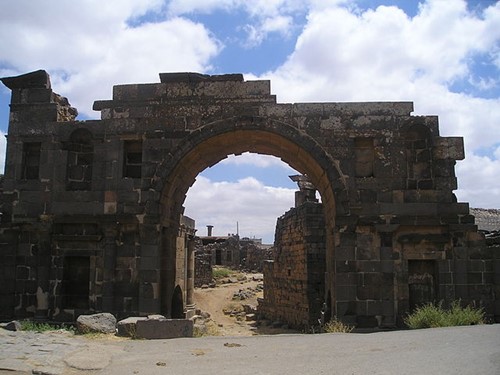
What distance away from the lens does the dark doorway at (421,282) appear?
11258 mm

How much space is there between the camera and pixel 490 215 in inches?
733

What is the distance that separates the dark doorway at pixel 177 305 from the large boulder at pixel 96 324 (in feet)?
13.8

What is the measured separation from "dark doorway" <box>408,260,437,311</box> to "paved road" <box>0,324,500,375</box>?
2.78 meters

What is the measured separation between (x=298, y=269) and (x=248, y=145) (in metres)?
6.31

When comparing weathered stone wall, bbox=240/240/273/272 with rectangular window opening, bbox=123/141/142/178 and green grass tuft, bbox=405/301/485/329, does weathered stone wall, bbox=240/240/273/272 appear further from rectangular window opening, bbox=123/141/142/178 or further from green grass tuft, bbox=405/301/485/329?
green grass tuft, bbox=405/301/485/329

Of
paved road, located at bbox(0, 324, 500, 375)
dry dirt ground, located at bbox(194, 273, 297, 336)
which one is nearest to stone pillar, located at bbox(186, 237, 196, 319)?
dry dirt ground, located at bbox(194, 273, 297, 336)

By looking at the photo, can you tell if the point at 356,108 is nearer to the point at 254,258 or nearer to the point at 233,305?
the point at 233,305

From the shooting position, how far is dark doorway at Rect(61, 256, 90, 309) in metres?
11.8

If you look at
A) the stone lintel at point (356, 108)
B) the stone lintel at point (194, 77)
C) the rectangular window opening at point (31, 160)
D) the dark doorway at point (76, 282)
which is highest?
the stone lintel at point (194, 77)

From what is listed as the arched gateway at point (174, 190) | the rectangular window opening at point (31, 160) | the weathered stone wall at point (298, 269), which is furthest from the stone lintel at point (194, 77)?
the weathered stone wall at point (298, 269)

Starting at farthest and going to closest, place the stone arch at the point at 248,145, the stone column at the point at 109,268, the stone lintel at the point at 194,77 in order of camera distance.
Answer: the stone lintel at the point at 194,77 < the stone arch at the point at 248,145 < the stone column at the point at 109,268

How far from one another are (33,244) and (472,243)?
10239 millimetres

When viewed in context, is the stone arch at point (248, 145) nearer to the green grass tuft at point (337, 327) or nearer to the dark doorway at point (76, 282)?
the green grass tuft at point (337, 327)

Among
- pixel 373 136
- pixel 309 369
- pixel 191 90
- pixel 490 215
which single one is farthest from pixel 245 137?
Result: pixel 490 215
